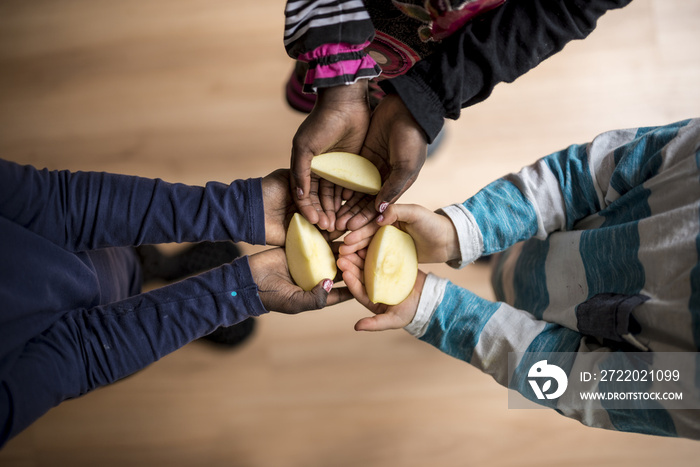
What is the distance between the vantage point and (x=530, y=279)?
2.33 ft

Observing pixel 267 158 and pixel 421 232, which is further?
pixel 267 158

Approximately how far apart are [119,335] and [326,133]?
14.0 inches

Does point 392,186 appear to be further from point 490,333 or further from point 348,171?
point 490,333

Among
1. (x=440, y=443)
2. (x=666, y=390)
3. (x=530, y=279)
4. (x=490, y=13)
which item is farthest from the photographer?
(x=440, y=443)

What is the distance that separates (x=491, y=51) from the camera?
56cm

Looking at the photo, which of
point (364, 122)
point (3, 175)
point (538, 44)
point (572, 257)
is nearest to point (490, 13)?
point (538, 44)

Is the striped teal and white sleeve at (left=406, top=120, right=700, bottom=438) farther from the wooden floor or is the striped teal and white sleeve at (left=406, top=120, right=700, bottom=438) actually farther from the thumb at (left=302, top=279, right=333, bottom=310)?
the wooden floor

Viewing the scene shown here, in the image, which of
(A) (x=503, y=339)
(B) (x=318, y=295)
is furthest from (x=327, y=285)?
(A) (x=503, y=339)

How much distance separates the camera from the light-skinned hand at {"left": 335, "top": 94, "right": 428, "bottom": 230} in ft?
1.95

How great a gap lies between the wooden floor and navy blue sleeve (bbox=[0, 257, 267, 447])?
35 centimetres

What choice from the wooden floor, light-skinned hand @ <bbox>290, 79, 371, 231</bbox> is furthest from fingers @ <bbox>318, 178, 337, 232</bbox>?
the wooden floor

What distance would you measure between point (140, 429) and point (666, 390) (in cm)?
90

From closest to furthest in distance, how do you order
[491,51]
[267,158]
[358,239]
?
[491,51], [358,239], [267,158]

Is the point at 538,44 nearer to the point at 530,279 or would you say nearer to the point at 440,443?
the point at 530,279
